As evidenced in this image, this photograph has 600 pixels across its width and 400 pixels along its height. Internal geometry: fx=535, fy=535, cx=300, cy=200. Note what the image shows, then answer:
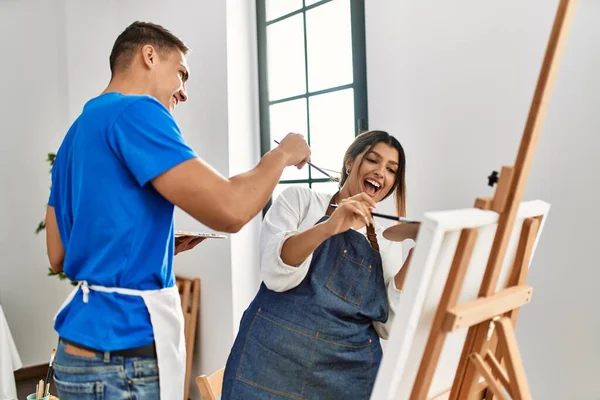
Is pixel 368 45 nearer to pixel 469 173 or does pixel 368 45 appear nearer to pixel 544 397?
pixel 469 173

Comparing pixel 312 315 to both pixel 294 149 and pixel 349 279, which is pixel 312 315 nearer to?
pixel 349 279

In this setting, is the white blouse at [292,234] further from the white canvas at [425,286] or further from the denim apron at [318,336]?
the white canvas at [425,286]

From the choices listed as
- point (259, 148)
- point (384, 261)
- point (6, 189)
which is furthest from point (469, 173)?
point (6, 189)

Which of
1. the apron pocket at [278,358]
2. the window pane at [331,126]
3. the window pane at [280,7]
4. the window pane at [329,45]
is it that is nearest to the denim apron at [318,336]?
the apron pocket at [278,358]

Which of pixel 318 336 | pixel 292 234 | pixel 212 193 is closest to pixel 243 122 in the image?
pixel 292 234

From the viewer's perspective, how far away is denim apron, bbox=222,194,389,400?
132 centimetres

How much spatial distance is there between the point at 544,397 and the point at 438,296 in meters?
1.00

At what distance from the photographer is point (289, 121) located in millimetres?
2887

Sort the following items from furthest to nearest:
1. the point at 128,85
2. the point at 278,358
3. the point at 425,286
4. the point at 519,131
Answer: the point at 519,131 < the point at 278,358 < the point at 128,85 < the point at 425,286

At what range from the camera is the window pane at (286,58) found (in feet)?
9.25

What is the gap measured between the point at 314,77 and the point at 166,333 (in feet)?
6.34

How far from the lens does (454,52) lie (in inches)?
72.2

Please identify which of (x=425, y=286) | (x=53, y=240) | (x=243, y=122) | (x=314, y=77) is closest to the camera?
(x=425, y=286)

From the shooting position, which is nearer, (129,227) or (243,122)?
(129,227)
